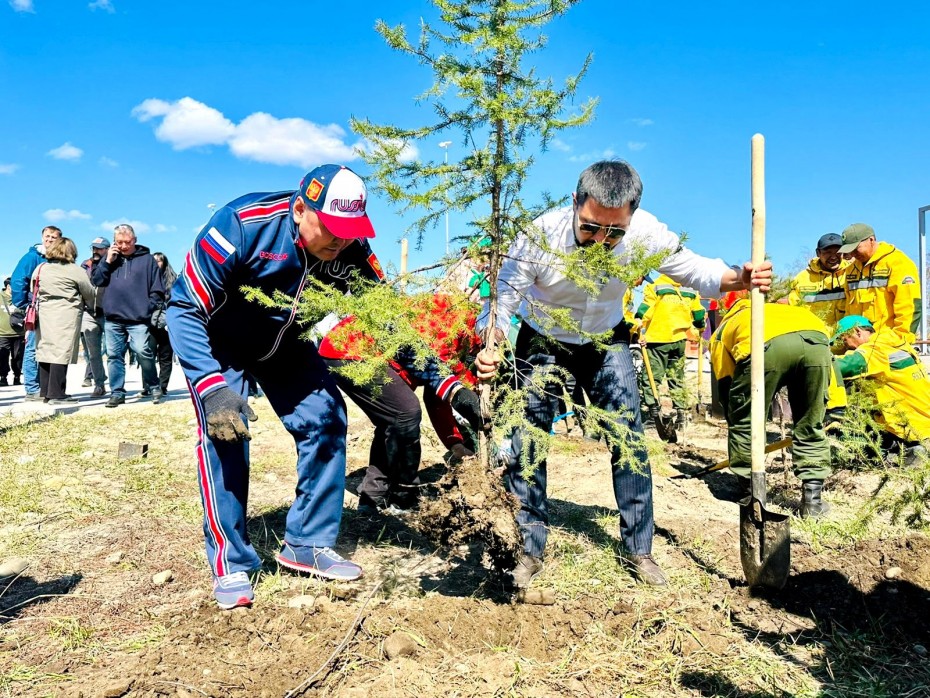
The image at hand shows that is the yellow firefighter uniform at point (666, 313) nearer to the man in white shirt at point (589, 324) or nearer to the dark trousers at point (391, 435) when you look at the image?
the dark trousers at point (391, 435)

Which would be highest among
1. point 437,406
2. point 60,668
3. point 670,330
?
point 670,330

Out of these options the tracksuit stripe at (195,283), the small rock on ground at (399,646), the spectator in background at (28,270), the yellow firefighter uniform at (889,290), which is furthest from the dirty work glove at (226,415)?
the spectator in background at (28,270)

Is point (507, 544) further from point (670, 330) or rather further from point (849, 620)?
point (670, 330)

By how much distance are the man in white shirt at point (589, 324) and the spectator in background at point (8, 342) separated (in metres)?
8.57

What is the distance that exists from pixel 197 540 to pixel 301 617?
1.46 m

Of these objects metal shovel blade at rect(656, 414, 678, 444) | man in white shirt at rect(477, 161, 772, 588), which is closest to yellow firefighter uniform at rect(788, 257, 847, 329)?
metal shovel blade at rect(656, 414, 678, 444)

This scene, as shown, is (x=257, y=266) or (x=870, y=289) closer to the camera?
(x=257, y=266)

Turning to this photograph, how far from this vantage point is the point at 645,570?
326 centimetres

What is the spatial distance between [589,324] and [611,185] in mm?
712

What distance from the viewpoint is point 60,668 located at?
2494 mm

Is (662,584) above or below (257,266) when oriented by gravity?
below

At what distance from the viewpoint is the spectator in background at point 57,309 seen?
818 centimetres

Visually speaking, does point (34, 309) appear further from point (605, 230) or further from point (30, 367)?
point (605, 230)

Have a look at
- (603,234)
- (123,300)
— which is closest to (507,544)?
→ (603,234)
